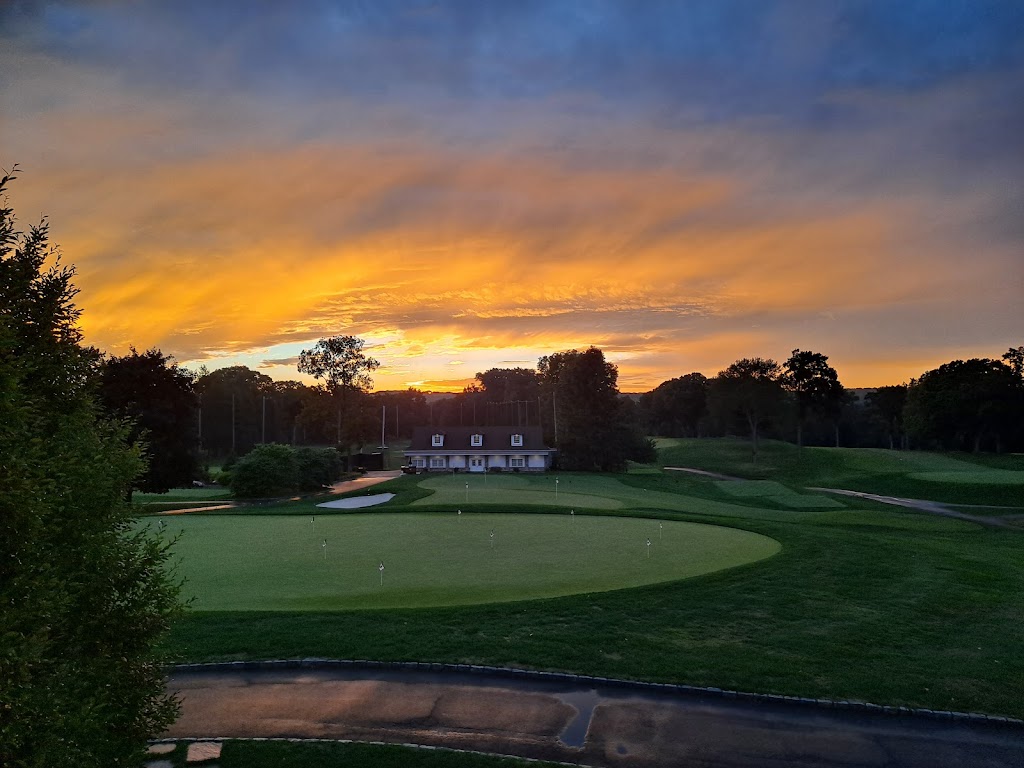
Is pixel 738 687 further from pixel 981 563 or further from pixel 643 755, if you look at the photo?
pixel 981 563

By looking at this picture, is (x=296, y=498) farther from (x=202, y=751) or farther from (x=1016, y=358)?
(x=1016, y=358)

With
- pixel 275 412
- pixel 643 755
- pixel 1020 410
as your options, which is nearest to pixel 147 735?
pixel 643 755

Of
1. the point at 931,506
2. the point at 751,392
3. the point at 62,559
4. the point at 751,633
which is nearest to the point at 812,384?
the point at 751,392

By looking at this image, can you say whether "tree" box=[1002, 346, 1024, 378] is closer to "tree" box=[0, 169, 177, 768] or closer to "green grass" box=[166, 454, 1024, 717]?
"green grass" box=[166, 454, 1024, 717]

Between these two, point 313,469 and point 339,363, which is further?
point 339,363

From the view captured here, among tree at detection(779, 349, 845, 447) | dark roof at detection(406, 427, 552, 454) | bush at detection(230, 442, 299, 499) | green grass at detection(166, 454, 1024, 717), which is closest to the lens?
green grass at detection(166, 454, 1024, 717)

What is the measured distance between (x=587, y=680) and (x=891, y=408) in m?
95.6

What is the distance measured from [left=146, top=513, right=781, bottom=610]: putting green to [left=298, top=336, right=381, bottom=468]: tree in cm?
4915

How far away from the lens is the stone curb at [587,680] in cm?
871

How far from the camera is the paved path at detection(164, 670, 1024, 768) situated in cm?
776

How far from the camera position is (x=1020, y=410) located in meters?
67.3

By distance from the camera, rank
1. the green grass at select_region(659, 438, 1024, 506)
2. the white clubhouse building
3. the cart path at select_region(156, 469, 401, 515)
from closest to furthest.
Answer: the cart path at select_region(156, 469, 401, 515) < the green grass at select_region(659, 438, 1024, 506) < the white clubhouse building

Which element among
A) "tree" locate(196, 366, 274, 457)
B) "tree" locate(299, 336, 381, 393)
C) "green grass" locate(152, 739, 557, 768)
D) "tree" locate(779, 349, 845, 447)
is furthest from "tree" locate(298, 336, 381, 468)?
"green grass" locate(152, 739, 557, 768)

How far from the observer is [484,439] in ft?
217
